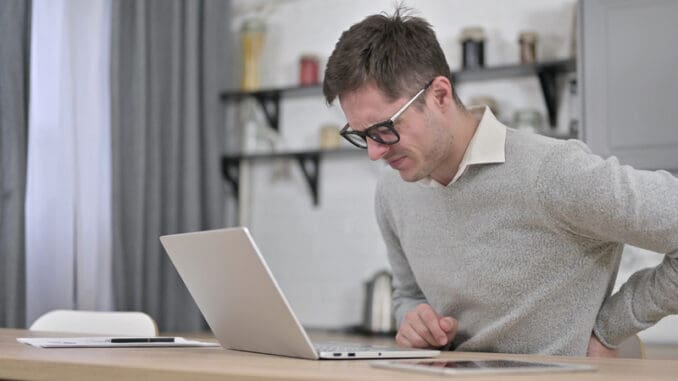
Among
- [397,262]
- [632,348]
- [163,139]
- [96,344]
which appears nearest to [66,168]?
[163,139]

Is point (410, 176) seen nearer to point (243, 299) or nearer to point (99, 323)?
point (243, 299)

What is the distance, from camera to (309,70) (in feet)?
12.4

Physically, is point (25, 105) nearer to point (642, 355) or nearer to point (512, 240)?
point (512, 240)

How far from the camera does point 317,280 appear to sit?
3799 millimetres

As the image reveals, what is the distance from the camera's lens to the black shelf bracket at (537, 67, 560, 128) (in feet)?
10.9

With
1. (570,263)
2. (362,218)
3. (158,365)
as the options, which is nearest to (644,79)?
(362,218)

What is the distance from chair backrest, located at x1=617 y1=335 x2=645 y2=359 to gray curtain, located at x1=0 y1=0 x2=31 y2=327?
192 cm

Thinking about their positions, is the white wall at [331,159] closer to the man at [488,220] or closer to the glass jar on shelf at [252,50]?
the glass jar on shelf at [252,50]

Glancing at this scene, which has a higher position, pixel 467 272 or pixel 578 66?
pixel 578 66

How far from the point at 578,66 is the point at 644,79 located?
0.23 m

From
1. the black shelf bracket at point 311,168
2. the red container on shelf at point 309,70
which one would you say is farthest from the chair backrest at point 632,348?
the red container on shelf at point 309,70

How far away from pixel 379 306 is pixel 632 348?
1.81 m

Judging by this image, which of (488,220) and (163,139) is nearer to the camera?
(488,220)

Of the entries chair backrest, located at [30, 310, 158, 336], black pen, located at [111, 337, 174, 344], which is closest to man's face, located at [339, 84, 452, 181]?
black pen, located at [111, 337, 174, 344]
